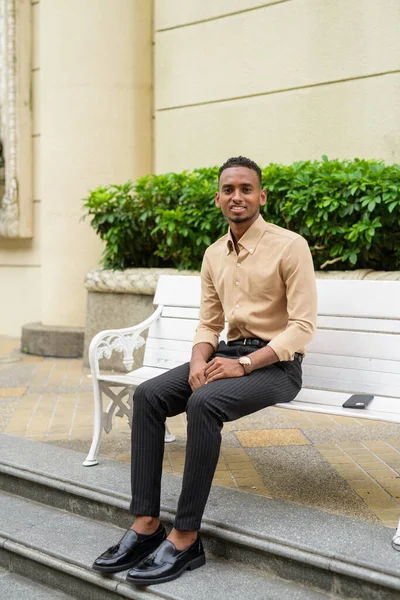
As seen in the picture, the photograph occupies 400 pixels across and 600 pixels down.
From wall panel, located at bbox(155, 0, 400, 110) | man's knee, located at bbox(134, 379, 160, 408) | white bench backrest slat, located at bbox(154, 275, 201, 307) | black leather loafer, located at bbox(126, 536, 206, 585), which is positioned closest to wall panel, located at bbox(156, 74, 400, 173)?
wall panel, located at bbox(155, 0, 400, 110)

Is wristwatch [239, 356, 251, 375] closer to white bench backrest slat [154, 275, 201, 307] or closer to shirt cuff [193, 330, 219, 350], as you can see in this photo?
shirt cuff [193, 330, 219, 350]

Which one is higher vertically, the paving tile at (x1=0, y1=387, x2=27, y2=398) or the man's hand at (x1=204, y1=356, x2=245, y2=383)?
the man's hand at (x1=204, y1=356, x2=245, y2=383)

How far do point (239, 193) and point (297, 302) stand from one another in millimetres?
599

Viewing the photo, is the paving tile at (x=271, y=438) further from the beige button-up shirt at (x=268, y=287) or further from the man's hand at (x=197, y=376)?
the man's hand at (x=197, y=376)

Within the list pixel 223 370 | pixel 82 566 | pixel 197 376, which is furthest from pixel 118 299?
pixel 82 566

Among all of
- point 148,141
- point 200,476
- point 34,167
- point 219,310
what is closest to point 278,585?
point 200,476

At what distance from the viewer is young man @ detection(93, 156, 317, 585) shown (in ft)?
9.68

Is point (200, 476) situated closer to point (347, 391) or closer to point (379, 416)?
point (379, 416)

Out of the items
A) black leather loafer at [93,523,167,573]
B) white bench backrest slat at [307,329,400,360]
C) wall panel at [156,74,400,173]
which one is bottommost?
black leather loafer at [93,523,167,573]

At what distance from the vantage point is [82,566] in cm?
314

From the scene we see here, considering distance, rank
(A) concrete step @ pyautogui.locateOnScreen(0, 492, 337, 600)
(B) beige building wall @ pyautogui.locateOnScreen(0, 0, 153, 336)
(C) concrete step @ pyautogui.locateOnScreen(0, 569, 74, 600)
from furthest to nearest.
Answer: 1. (B) beige building wall @ pyautogui.locateOnScreen(0, 0, 153, 336)
2. (C) concrete step @ pyautogui.locateOnScreen(0, 569, 74, 600)
3. (A) concrete step @ pyautogui.locateOnScreen(0, 492, 337, 600)

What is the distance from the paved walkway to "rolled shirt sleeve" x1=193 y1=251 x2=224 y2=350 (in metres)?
0.79

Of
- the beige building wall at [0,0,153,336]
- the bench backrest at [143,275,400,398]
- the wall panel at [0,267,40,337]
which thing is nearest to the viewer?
the bench backrest at [143,275,400,398]

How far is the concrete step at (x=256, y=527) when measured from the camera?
2.73 meters
